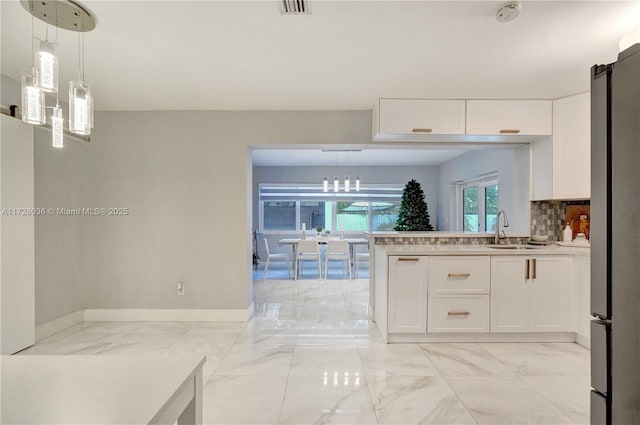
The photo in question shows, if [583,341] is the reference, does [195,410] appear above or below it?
above

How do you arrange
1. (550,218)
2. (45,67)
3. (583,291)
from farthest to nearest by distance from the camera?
(550,218)
(583,291)
(45,67)

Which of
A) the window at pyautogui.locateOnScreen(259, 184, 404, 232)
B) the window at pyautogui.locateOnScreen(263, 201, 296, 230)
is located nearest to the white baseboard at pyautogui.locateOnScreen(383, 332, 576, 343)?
the window at pyautogui.locateOnScreen(259, 184, 404, 232)

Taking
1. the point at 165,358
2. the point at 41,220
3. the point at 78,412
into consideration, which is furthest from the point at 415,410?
the point at 41,220

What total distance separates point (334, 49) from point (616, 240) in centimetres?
197

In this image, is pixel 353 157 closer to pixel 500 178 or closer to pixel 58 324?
pixel 500 178

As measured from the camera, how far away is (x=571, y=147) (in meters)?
3.10

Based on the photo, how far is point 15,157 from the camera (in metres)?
2.71

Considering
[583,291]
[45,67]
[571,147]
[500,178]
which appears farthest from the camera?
[500,178]

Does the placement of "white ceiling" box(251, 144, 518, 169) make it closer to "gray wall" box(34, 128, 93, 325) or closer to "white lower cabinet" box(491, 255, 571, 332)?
"gray wall" box(34, 128, 93, 325)

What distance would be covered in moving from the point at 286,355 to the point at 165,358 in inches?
78.5

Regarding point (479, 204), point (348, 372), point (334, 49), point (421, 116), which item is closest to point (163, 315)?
point (348, 372)

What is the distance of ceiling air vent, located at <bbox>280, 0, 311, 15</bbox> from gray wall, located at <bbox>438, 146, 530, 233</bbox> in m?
2.85

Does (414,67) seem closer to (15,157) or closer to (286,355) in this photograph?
(286,355)

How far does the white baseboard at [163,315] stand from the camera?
359cm
